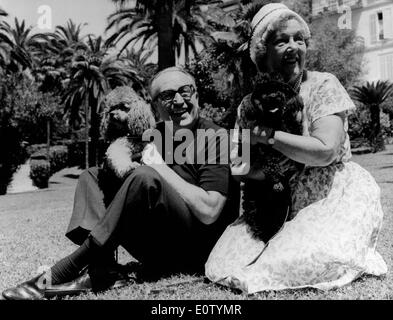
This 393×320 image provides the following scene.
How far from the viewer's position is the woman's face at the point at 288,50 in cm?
293

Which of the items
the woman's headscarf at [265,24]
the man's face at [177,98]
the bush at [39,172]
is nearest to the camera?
the woman's headscarf at [265,24]

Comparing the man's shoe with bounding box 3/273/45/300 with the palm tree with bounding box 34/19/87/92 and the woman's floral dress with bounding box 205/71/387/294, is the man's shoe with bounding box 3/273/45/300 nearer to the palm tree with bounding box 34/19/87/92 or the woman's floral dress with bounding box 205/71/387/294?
the woman's floral dress with bounding box 205/71/387/294

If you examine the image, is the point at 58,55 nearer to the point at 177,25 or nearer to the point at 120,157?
the point at 177,25

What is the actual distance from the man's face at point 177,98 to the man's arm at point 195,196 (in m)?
0.38

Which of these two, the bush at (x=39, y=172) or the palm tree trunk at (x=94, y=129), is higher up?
the palm tree trunk at (x=94, y=129)

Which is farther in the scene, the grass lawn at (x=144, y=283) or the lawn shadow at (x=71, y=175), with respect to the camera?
the lawn shadow at (x=71, y=175)

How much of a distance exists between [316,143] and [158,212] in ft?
3.26

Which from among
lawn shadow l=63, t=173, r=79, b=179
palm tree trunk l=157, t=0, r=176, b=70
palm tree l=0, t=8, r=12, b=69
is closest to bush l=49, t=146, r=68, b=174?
lawn shadow l=63, t=173, r=79, b=179

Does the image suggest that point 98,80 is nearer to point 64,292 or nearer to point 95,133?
point 95,133

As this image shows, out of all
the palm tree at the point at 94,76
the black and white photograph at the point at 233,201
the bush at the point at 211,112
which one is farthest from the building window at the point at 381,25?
the black and white photograph at the point at 233,201

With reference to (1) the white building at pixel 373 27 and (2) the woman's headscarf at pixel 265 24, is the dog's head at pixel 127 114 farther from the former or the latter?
(1) the white building at pixel 373 27

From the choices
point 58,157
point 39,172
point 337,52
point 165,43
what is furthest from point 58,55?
point 165,43

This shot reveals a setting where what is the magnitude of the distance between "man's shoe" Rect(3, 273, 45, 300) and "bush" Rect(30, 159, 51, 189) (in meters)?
30.8

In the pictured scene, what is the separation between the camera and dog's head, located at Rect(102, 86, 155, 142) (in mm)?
3488
